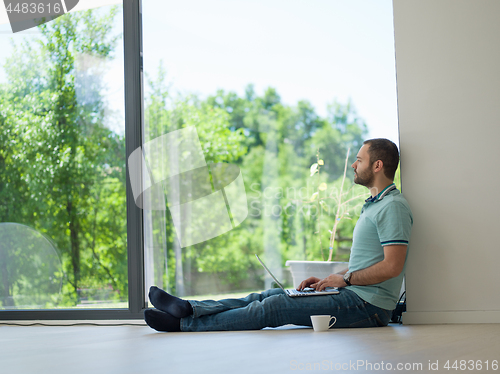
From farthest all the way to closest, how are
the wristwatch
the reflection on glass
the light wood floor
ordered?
the reflection on glass < the wristwatch < the light wood floor

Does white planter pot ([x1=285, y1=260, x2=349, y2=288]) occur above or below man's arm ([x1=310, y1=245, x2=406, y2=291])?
below

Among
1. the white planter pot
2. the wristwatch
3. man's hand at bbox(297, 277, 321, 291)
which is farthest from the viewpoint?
the white planter pot

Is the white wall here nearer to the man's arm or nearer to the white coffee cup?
the man's arm

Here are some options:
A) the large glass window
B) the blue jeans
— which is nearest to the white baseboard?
the blue jeans

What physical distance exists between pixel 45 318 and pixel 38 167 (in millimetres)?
984

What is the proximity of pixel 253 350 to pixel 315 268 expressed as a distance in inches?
49.4

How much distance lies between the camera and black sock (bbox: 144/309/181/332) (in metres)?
1.99

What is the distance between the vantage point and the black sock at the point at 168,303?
77.9 inches

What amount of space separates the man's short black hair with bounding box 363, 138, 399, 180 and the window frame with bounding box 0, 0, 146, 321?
141 centimetres

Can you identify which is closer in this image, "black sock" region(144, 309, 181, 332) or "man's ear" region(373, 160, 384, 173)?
"black sock" region(144, 309, 181, 332)

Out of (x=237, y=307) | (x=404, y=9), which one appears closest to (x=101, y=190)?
(x=237, y=307)

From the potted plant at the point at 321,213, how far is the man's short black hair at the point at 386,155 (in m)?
0.70

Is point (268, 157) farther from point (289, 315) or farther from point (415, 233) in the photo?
point (289, 315)

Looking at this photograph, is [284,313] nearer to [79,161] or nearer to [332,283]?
[332,283]
